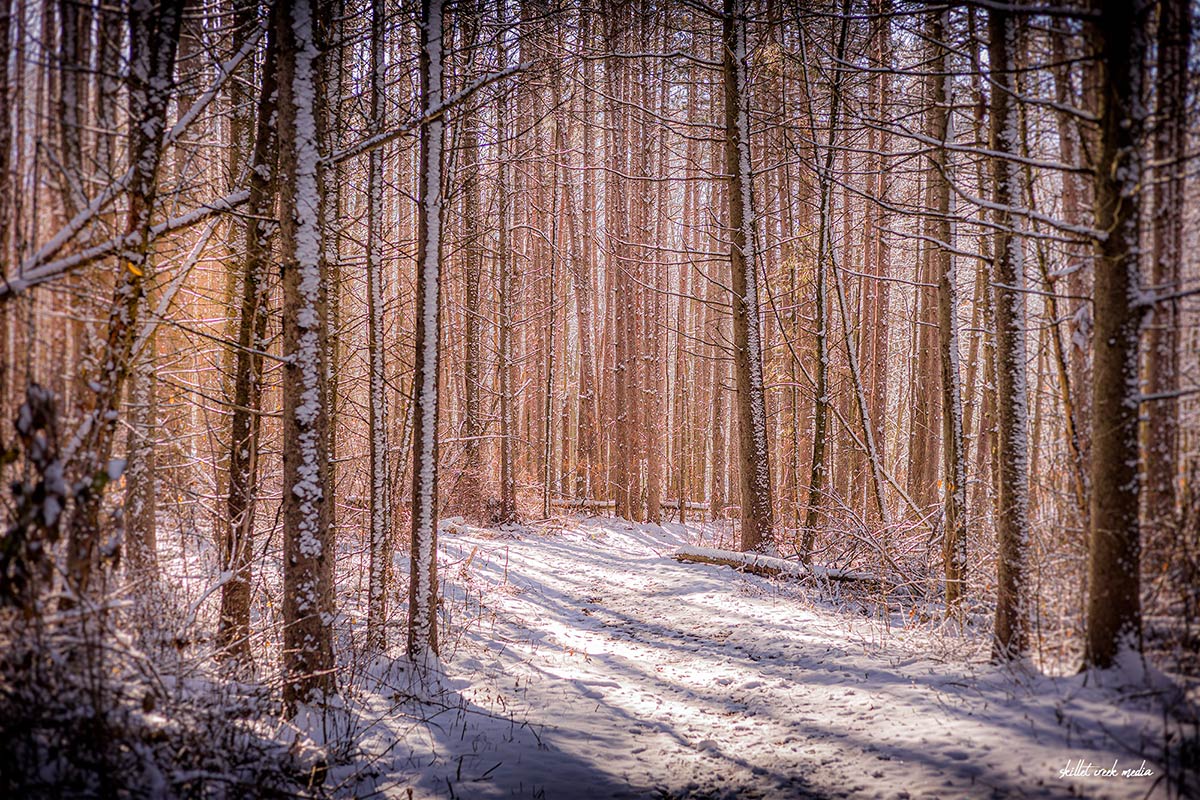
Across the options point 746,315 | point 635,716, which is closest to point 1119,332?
point 635,716

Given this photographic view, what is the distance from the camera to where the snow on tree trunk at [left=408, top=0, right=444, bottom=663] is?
20.6ft

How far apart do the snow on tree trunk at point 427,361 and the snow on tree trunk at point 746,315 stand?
5.69 metres

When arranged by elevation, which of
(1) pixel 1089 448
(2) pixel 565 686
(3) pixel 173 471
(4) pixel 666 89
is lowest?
(2) pixel 565 686

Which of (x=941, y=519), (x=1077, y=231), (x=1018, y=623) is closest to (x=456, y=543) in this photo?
(x=941, y=519)

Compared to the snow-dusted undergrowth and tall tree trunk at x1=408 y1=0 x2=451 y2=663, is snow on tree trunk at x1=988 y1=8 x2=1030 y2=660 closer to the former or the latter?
the snow-dusted undergrowth

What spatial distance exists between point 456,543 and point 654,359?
8521 mm

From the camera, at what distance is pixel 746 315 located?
10.7m

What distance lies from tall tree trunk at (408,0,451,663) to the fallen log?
5.23m

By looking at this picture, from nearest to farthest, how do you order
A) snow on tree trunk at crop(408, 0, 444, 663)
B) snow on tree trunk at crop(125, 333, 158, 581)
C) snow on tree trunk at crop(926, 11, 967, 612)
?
snow on tree trunk at crop(125, 333, 158, 581)
snow on tree trunk at crop(408, 0, 444, 663)
snow on tree trunk at crop(926, 11, 967, 612)

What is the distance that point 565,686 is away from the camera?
642cm

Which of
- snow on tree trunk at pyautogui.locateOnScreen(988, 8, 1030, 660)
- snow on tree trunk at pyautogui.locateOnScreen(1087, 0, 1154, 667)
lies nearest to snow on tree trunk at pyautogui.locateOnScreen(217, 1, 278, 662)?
snow on tree trunk at pyautogui.locateOnScreen(988, 8, 1030, 660)

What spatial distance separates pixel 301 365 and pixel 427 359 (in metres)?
1.44

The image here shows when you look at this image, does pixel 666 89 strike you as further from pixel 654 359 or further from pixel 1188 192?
pixel 1188 192

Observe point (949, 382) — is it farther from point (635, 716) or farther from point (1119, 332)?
point (635, 716)
